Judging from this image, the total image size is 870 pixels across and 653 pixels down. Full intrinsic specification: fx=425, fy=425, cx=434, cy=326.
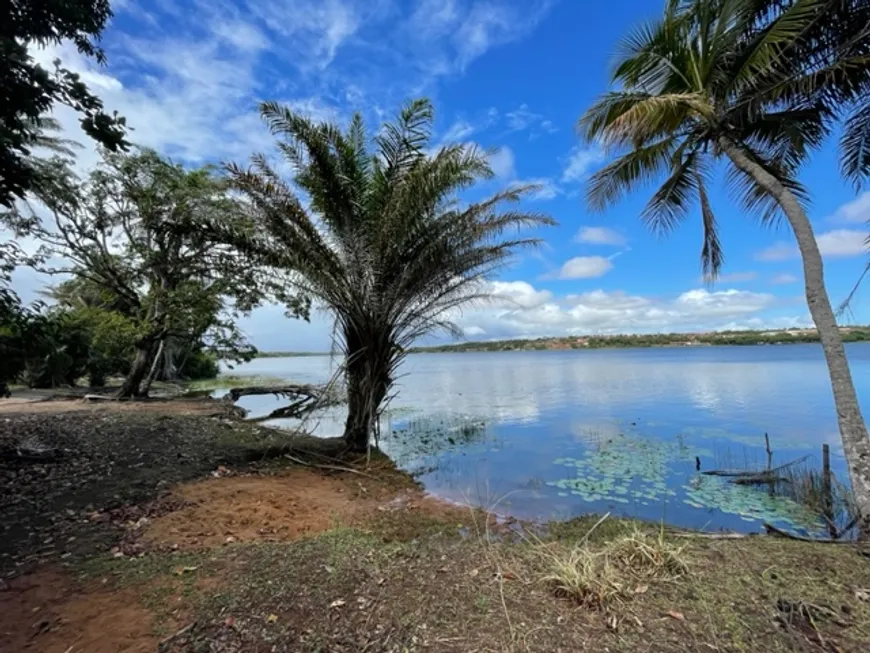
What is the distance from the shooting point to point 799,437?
37.0ft

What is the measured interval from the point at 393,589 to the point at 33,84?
16.4 ft

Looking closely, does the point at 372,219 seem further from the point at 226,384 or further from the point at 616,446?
the point at 226,384

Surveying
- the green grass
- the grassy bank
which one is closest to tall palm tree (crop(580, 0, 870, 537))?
the grassy bank

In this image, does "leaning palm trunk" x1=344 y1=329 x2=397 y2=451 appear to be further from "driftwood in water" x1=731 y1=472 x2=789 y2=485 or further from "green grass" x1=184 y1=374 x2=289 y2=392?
"green grass" x1=184 y1=374 x2=289 y2=392

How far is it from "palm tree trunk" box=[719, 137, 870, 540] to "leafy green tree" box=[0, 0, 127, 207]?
738 centimetres

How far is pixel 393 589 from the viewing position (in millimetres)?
2859

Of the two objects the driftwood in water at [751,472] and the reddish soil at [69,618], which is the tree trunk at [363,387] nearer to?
the reddish soil at [69,618]

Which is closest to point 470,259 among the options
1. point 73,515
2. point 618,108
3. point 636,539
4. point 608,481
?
point 618,108

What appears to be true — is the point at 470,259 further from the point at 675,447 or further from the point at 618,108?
the point at 675,447

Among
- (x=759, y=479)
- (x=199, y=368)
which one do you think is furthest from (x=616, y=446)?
(x=199, y=368)

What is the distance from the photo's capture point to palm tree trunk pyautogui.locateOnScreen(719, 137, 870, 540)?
14.8 ft

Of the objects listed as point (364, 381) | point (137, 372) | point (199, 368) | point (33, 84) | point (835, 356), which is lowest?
point (364, 381)

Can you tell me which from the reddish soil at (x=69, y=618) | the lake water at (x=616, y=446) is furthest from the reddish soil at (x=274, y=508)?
the lake water at (x=616, y=446)

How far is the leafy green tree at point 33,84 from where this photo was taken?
11.6 ft
